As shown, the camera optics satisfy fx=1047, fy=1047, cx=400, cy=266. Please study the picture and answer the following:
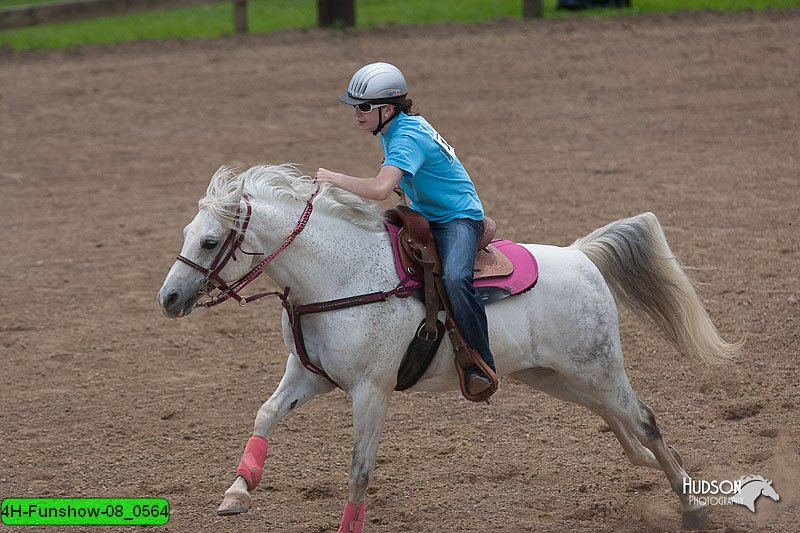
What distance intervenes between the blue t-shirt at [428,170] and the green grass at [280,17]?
1292 cm

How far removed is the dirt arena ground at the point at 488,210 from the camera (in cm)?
619

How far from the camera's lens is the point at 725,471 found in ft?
20.1

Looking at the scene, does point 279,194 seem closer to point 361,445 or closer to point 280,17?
point 361,445

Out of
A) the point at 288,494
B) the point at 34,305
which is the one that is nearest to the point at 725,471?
the point at 288,494

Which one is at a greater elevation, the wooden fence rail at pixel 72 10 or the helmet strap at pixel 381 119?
the helmet strap at pixel 381 119

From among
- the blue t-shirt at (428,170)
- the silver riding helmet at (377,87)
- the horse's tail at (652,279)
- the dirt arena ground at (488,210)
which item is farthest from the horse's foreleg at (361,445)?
the horse's tail at (652,279)

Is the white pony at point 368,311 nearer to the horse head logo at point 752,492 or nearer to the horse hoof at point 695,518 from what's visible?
the horse hoof at point 695,518

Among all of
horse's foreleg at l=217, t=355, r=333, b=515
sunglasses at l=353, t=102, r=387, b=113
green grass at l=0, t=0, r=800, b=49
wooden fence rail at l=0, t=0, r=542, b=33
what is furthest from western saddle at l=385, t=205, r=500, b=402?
green grass at l=0, t=0, r=800, b=49

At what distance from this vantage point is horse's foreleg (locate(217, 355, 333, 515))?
5078mm

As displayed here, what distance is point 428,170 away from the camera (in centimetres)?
529

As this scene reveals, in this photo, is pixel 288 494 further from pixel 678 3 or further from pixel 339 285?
pixel 678 3

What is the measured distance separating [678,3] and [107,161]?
34.9ft

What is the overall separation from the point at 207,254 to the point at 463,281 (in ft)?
4.10

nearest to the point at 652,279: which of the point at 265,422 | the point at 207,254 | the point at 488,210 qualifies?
the point at 265,422
